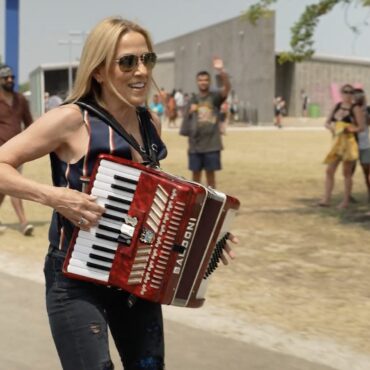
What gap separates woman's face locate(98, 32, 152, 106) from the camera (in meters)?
2.87

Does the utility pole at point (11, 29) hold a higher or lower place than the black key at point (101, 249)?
higher

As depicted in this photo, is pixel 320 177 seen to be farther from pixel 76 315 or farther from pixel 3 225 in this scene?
pixel 76 315

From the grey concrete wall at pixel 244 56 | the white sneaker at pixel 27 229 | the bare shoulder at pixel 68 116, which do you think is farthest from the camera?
the grey concrete wall at pixel 244 56

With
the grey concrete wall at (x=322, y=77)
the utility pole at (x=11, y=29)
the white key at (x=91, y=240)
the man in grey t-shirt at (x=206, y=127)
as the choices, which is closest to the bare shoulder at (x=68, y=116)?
the white key at (x=91, y=240)

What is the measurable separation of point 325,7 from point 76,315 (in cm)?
894

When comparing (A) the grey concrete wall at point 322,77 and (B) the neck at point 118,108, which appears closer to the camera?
(B) the neck at point 118,108

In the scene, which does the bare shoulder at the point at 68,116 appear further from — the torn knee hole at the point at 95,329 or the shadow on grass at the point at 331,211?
the shadow on grass at the point at 331,211

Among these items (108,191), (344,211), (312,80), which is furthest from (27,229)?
(312,80)

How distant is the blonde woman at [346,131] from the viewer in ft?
34.5

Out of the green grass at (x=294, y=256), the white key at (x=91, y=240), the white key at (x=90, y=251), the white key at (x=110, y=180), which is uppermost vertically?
the white key at (x=110, y=180)

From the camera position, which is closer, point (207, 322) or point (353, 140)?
point (207, 322)

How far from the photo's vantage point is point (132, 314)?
2.98 meters

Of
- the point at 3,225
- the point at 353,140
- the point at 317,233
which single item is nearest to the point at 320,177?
the point at 353,140

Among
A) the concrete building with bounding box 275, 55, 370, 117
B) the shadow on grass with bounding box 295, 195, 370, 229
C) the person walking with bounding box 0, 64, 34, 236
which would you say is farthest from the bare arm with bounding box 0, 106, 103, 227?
the concrete building with bounding box 275, 55, 370, 117
